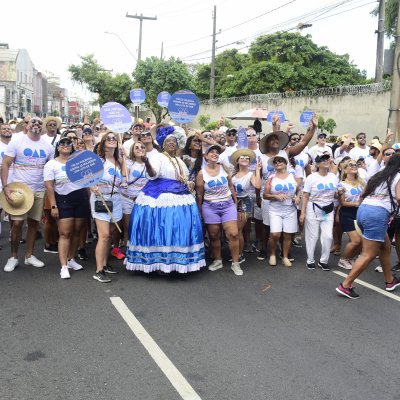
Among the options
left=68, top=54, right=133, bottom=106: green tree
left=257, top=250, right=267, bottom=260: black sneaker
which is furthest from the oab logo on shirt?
left=68, top=54, right=133, bottom=106: green tree

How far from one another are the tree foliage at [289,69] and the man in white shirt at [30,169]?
3072 centimetres

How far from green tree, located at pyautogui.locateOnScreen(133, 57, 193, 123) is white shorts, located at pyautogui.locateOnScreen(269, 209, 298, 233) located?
2197cm

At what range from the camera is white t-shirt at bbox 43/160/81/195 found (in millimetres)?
5902

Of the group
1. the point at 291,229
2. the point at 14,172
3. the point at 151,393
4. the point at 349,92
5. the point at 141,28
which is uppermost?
the point at 141,28

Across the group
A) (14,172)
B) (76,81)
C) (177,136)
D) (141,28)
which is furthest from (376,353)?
(76,81)

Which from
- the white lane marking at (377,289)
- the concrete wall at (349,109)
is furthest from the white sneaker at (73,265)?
the concrete wall at (349,109)

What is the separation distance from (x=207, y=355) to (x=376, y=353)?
140 centimetres

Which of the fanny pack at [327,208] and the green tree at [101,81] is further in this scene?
the green tree at [101,81]

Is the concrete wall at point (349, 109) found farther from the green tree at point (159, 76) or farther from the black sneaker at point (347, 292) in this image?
the black sneaker at point (347, 292)

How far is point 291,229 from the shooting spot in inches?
263

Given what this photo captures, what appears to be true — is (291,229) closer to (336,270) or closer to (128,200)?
(336,270)

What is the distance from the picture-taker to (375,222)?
5.29m

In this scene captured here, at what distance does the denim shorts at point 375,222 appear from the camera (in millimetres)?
5289

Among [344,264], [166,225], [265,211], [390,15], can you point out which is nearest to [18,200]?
[166,225]
